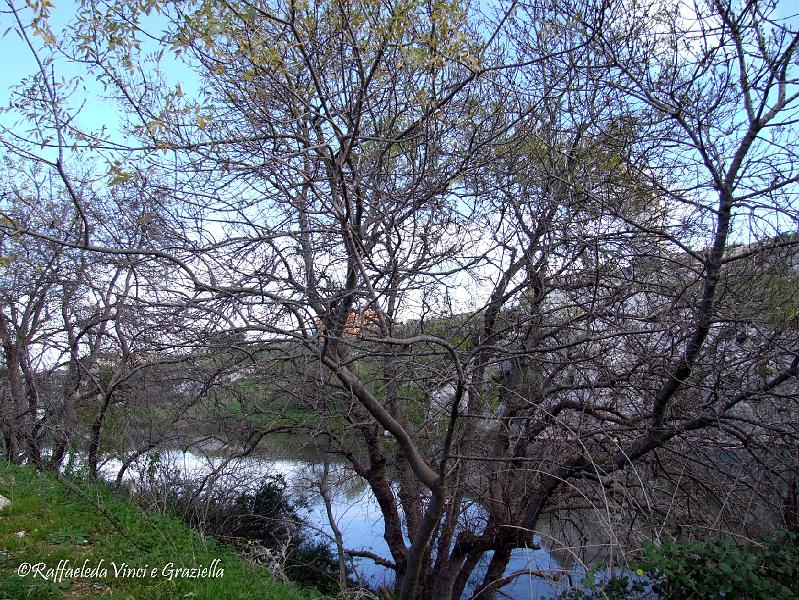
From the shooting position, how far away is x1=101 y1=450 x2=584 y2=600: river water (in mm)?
7328

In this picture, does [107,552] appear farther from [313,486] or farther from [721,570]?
[721,570]

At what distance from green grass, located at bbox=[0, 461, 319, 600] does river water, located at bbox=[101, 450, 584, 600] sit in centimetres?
118

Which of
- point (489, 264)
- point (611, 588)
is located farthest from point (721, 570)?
point (489, 264)

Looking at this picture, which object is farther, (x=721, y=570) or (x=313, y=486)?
(x=313, y=486)

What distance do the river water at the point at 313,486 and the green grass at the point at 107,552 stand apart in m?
1.18

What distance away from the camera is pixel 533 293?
6199 mm

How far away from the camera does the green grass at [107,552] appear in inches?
151

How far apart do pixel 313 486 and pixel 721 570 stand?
544 centimetres

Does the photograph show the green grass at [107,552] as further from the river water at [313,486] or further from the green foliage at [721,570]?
the green foliage at [721,570]

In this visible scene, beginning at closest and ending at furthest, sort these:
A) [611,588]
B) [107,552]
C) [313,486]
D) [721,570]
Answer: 1. [721,570]
2. [611,588]
3. [107,552]
4. [313,486]

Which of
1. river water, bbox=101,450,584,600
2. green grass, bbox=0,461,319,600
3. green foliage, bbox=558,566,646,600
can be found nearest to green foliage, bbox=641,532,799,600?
green foliage, bbox=558,566,646,600

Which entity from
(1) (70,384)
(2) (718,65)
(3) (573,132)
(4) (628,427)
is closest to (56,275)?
(1) (70,384)

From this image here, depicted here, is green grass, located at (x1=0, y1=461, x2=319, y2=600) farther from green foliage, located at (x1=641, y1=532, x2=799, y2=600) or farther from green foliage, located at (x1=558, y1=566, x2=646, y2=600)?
green foliage, located at (x1=641, y1=532, x2=799, y2=600)

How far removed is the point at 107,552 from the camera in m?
4.52
